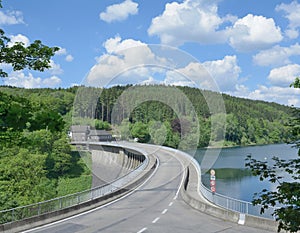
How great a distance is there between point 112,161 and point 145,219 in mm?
68245

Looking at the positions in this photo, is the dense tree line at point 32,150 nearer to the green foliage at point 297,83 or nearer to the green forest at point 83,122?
the green forest at point 83,122

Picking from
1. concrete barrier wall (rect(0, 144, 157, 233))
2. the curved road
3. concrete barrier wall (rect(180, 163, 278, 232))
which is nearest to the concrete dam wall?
concrete barrier wall (rect(0, 144, 157, 233))

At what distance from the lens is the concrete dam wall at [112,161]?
220 ft

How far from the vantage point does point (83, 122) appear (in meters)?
23.3

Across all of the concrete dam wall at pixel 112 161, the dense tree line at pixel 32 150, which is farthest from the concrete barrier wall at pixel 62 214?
the concrete dam wall at pixel 112 161

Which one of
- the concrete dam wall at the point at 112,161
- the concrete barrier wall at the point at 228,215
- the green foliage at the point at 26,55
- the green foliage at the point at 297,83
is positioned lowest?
the concrete dam wall at the point at 112,161

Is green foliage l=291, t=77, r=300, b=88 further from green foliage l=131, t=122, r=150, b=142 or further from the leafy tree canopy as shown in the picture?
green foliage l=131, t=122, r=150, b=142

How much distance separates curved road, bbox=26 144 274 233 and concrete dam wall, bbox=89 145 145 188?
138ft

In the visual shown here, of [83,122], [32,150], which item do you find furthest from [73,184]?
[83,122]

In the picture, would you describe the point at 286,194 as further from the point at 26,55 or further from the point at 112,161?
the point at 112,161

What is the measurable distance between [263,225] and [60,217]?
841cm

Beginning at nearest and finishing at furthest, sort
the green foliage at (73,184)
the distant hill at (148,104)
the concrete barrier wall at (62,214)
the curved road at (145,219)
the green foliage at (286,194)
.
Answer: the green foliage at (286,194)
the concrete barrier wall at (62,214)
the curved road at (145,219)
the distant hill at (148,104)
the green foliage at (73,184)

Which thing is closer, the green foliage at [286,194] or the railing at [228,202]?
the green foliage at [286,194]

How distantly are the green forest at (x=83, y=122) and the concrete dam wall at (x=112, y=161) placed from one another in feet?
12.0
